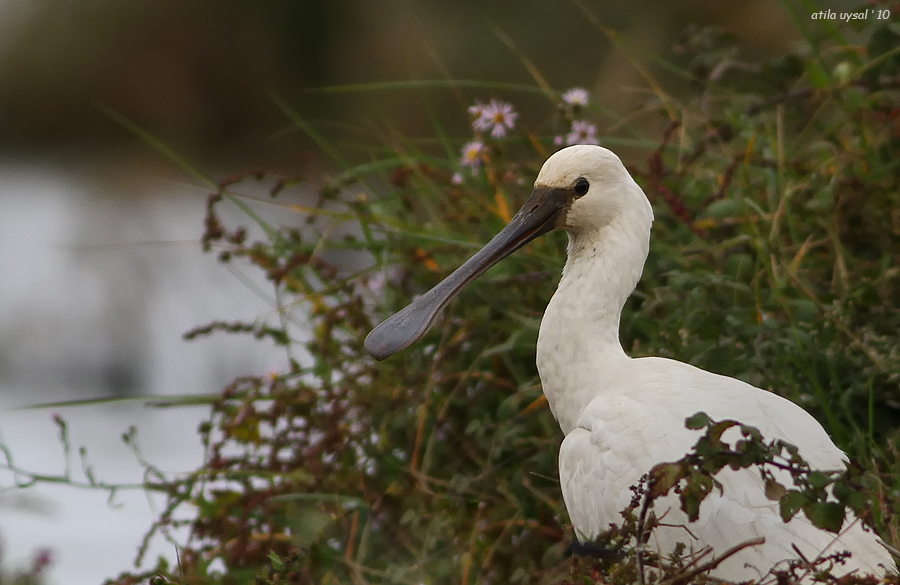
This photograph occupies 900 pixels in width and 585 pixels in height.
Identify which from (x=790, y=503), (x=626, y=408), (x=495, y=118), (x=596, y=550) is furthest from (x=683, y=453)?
(x=495, y=118)

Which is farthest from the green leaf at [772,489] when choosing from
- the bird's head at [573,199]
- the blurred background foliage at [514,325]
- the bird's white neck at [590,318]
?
the bird's head at [573,199]

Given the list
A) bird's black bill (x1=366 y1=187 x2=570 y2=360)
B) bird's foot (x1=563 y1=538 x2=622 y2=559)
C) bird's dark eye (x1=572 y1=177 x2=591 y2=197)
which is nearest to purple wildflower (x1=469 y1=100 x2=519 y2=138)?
bird's black bill (x1=366 y1=187 x2=570 y2=360)

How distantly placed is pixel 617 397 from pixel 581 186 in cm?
52

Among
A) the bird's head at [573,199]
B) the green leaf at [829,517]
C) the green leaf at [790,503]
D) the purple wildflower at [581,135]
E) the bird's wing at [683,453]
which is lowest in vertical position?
the green leaf at [829,517]

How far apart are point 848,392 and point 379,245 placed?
1551 mm

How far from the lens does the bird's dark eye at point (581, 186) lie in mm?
2850

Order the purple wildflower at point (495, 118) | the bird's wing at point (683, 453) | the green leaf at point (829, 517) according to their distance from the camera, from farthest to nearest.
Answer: the purple wildflower at point (495, 118) < the bird's wing at point (683, 453) < the green leaf at point (829, 517)

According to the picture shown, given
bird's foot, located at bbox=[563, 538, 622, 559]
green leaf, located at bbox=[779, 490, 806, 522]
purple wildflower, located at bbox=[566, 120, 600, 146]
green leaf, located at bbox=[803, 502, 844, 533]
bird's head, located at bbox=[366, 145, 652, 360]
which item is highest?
purple wildflower, located at bbox=[566, 120, 600, 146]

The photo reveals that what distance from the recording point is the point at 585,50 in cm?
964

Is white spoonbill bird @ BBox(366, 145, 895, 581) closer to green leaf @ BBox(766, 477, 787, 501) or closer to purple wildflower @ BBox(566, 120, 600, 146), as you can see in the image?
green leaf @ BBox(766, 477, 787, 501)

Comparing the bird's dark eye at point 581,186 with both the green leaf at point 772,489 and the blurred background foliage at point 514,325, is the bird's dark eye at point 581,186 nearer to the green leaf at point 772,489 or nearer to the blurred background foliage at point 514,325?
the blurred background foliage at point 514,325

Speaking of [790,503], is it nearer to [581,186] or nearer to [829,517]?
[829,517]

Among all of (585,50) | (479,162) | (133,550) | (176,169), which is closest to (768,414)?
(479,162)

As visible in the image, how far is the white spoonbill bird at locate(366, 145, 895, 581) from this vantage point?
7.65ft
